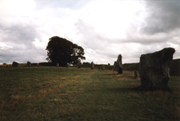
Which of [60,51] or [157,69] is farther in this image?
[60,51]

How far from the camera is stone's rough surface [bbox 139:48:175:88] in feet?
21.0

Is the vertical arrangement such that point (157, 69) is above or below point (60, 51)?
below

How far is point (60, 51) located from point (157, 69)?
3712cm

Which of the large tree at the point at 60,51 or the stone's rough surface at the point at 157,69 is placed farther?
the large tree at the point at 60,51

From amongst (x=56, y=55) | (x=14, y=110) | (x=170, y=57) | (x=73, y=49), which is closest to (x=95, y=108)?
(x=14, y=110)

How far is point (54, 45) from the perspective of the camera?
40.2m

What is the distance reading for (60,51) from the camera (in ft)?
132

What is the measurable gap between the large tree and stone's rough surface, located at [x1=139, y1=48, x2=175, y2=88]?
3629cm

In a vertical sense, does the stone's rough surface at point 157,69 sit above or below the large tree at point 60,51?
below

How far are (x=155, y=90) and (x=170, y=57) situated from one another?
2.19 metres

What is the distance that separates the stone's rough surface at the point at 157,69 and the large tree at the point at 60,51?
3629cm

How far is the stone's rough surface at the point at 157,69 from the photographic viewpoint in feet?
21.0

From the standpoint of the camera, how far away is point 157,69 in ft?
21.8

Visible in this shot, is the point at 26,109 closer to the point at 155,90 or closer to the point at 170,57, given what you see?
the point at 155,90
